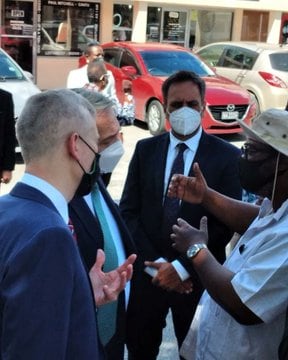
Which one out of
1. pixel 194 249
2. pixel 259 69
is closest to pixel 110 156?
pixel 194 249

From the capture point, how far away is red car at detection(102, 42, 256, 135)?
10141 millimetres

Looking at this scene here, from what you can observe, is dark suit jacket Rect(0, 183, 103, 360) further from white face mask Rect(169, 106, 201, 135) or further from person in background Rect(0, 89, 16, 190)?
person in background Rect(0, 89, 16, 190)

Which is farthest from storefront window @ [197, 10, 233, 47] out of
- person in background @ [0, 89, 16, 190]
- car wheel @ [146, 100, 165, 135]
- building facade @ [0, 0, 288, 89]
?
person in background @ [0, 89, 16, 190]

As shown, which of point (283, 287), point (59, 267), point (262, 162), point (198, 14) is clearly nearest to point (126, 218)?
point (262, 162)

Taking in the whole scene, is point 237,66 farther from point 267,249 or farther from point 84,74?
point 267,249

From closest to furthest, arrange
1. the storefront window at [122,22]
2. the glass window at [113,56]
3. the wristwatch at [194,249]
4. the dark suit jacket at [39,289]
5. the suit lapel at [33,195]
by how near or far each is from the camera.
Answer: the dark suit jacket at [39,289]
the suit lapel at [33,195]
the wristwatch at [194,249]
the glass window at [113,56]
the storefront window at [122,22]

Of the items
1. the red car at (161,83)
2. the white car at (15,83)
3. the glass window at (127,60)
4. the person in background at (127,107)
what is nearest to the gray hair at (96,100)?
the person in background at (127,107)

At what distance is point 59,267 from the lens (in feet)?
4.58

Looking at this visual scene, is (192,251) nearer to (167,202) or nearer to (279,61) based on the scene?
(167,202)

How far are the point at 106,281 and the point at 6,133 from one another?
3.41 m

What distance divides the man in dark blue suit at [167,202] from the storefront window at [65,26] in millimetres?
13489

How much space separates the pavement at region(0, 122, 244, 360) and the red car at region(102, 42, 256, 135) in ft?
0.99

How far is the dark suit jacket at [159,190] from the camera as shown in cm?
288

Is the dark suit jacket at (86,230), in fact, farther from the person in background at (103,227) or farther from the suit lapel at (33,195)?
the suit lapel at (33,195)
